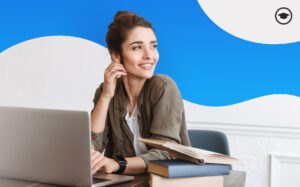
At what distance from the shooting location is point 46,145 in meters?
1.19

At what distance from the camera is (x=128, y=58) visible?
1897 mm

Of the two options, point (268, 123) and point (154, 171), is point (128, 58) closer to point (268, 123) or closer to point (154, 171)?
point (154, 171)

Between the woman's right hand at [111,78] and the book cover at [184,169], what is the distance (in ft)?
2.08

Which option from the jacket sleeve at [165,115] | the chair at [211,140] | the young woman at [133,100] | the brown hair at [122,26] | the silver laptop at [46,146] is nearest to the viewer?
the silver laptop at [46,146]

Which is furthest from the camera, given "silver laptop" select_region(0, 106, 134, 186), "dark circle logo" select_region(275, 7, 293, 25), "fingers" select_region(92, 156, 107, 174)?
"dark circle logo" select_region(275, 7, 293, 25)

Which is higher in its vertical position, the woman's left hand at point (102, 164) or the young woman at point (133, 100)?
the young woman at point (133, 100)

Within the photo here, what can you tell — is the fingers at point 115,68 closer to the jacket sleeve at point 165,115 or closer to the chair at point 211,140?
the jacket sleeve at point 165,115

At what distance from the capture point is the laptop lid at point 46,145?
115 centimetres

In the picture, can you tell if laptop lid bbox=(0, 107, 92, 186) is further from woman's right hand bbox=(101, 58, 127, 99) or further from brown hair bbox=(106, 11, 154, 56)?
brown hair bbox=(106, 11, 154, 56)

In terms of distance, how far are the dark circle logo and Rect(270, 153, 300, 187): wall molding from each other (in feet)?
2.99

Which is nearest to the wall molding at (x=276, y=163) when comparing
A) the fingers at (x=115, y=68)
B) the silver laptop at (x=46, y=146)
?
the fingers at (x=115, y=68)

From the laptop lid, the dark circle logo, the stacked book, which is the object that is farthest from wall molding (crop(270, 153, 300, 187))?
the laptop lid

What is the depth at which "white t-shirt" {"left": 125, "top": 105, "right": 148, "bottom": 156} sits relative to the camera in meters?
1.84

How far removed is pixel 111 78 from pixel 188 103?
1.13 metres
